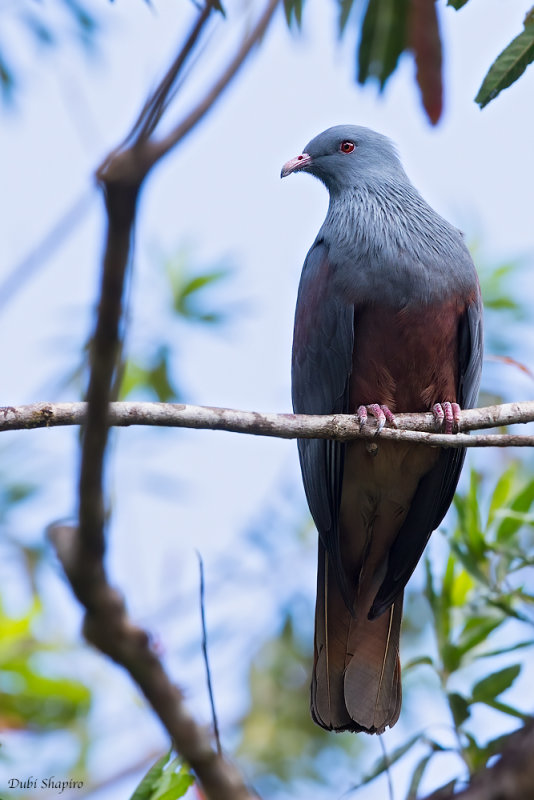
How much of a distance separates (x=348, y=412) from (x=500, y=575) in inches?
36.0

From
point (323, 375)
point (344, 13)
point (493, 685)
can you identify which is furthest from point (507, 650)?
point (344, 13)

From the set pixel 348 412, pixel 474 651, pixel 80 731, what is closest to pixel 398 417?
pixel 348 412

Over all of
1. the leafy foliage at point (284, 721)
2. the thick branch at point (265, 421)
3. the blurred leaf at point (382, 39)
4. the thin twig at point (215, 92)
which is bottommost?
the leafy foliage at point (284, 721)

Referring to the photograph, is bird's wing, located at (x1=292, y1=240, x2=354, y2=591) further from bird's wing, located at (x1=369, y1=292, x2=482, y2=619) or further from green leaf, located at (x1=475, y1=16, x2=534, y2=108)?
green leaf, located at (x1=475, y1=16, x2=534, y2=108)

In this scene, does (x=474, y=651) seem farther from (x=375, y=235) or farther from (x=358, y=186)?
(x=358, y=186)

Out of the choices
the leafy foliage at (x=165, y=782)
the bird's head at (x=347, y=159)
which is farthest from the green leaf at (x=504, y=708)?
the bird's head at (x=347, y=159)

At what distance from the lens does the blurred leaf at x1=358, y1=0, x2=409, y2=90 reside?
10.3ft

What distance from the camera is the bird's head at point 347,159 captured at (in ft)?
15.5

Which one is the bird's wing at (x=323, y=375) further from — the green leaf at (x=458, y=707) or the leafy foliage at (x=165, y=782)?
the leafy foliage at (x=165, y=782)

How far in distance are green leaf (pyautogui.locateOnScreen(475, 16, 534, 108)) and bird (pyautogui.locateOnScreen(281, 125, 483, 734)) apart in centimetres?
101

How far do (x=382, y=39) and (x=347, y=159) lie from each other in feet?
5.34

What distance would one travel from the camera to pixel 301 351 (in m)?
4.32

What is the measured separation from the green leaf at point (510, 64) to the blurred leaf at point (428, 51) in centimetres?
17

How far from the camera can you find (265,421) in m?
3.12
